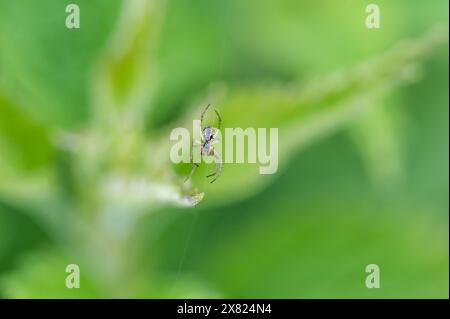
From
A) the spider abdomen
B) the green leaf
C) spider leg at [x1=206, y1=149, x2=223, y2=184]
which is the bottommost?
spider leg at [x1=206, y1=149, x2=223, y2=184]

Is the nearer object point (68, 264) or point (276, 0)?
point (68, 264)

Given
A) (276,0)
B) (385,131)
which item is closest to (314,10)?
(276,0)

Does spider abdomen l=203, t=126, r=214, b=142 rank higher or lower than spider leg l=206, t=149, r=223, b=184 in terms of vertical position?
higher

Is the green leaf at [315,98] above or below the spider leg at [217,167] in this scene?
above

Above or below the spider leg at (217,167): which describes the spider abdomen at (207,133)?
above

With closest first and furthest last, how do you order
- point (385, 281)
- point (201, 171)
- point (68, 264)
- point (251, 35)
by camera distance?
point (201, 171)
point (68, 264)
point (385, 281)
point (251, 35)

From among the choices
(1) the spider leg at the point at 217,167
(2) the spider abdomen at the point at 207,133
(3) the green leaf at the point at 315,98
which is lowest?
(1) the spider leg at the point at 217,167

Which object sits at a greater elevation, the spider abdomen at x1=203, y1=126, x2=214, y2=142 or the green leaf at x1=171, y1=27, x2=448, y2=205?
the green leaf at x1=171, y1=27, x2=448, y2=205

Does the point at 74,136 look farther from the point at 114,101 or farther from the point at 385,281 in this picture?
the point at 385,281
